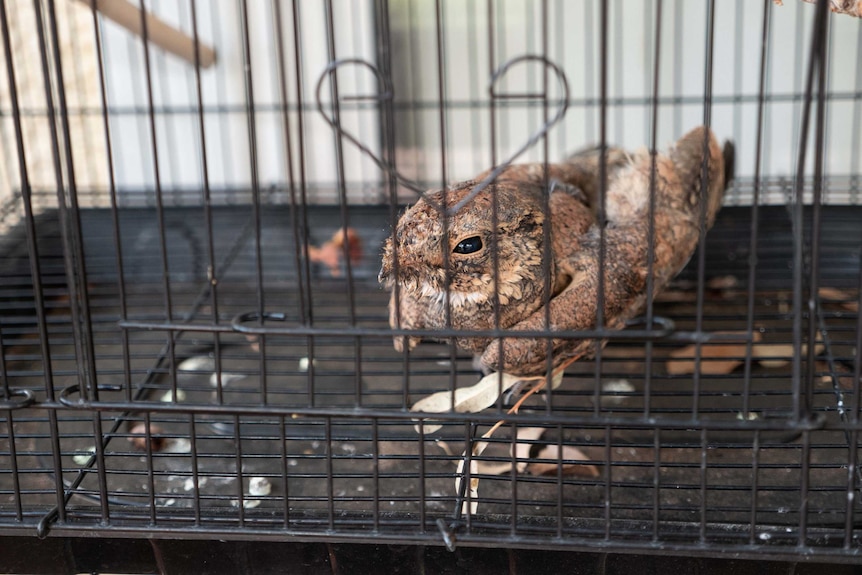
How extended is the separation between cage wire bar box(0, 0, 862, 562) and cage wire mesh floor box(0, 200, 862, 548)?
0.03 ft

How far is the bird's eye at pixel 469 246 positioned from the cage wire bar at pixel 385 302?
0.57 feet

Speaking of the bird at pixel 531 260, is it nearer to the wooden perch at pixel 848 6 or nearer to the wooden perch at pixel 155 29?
the wooden perch at pixel 848 6

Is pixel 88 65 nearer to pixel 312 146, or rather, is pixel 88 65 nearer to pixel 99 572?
pixel 312 146

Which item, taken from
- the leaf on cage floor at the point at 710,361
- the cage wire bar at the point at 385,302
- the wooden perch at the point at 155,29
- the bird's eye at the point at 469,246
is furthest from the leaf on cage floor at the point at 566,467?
the wooden perch at the point at 155,29

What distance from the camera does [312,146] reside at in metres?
3.80

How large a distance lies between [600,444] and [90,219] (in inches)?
79.8

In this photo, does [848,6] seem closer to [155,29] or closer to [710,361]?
[710,361]

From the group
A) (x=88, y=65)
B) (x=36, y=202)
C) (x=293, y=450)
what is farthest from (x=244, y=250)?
(x=88, y=65)

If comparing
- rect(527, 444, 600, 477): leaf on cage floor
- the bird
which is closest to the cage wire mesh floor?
rect(527, 444, 600, 477): leaf on cage floor

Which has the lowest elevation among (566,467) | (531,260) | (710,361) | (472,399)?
(566,467)

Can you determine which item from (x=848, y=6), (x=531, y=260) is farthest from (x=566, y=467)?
(x=848, y=6)

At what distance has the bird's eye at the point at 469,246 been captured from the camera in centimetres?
167

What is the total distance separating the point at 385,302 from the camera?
2590mm

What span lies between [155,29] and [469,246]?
1.48 metres
